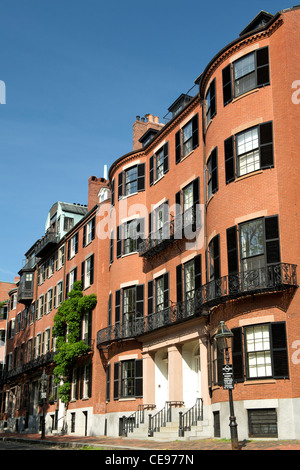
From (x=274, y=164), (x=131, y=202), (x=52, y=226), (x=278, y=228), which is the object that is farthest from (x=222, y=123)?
(x=52, y=226)

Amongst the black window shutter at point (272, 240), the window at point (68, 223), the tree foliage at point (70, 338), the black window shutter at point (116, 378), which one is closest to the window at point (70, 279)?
the tree foliage at point (70, 338)

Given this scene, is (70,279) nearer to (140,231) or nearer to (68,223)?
(68,223)

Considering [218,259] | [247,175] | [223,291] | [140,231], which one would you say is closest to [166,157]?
[140,231]

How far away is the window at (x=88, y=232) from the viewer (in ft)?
128

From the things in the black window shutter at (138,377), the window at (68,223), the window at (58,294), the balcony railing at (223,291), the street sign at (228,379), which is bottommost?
the street sign at (228,379)

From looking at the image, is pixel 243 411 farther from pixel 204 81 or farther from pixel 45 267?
pixel 45 267

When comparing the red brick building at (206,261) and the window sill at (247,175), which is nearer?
the red brick building at (206,261)

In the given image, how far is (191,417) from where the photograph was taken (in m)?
24.4

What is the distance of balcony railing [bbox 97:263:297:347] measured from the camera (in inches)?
779

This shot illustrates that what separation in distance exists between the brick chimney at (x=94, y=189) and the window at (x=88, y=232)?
3052mm

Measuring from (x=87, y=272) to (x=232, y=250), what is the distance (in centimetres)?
1875

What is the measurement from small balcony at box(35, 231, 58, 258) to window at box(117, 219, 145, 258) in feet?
50.3

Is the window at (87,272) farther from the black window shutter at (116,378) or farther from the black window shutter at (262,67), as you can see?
the black window shutter at (262,67)

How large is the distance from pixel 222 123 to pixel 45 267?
30.9 metres
